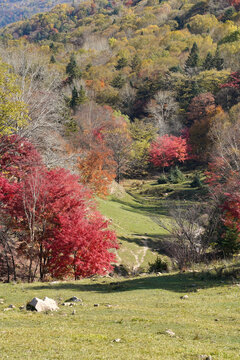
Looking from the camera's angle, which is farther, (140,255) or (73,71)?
(73,71)

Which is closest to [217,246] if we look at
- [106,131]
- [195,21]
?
[106,131]

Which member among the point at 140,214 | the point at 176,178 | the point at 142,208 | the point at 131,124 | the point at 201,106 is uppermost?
the point at 201,106

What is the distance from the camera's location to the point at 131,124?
264ft

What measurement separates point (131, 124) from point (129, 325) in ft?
244

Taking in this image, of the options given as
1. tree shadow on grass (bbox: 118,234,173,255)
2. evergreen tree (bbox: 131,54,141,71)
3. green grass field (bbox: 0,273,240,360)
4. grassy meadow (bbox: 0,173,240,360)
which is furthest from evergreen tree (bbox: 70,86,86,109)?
green grass field (bbox: 0,273,240,360)

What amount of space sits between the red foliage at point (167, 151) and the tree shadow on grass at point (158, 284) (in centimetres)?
5125

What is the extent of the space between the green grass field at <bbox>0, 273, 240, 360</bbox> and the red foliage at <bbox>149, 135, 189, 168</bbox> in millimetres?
54271

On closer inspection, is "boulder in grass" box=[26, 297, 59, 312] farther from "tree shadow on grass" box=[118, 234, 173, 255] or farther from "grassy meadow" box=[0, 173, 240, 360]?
"tree shadow on grass" box=[118, 234, 173, 255]

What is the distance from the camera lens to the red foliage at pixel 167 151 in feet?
221

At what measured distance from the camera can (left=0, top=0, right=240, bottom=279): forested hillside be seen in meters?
19.6

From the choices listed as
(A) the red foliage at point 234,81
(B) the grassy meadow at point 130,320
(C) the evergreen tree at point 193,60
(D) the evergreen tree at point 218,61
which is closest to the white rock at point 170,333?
(B) the grassy meadow at point 130,320

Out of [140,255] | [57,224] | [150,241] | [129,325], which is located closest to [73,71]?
[150,241]

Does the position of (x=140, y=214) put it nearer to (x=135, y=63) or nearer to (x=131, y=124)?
(x=131, y=124)

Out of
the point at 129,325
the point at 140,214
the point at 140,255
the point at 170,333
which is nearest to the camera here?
the point at 170,333
